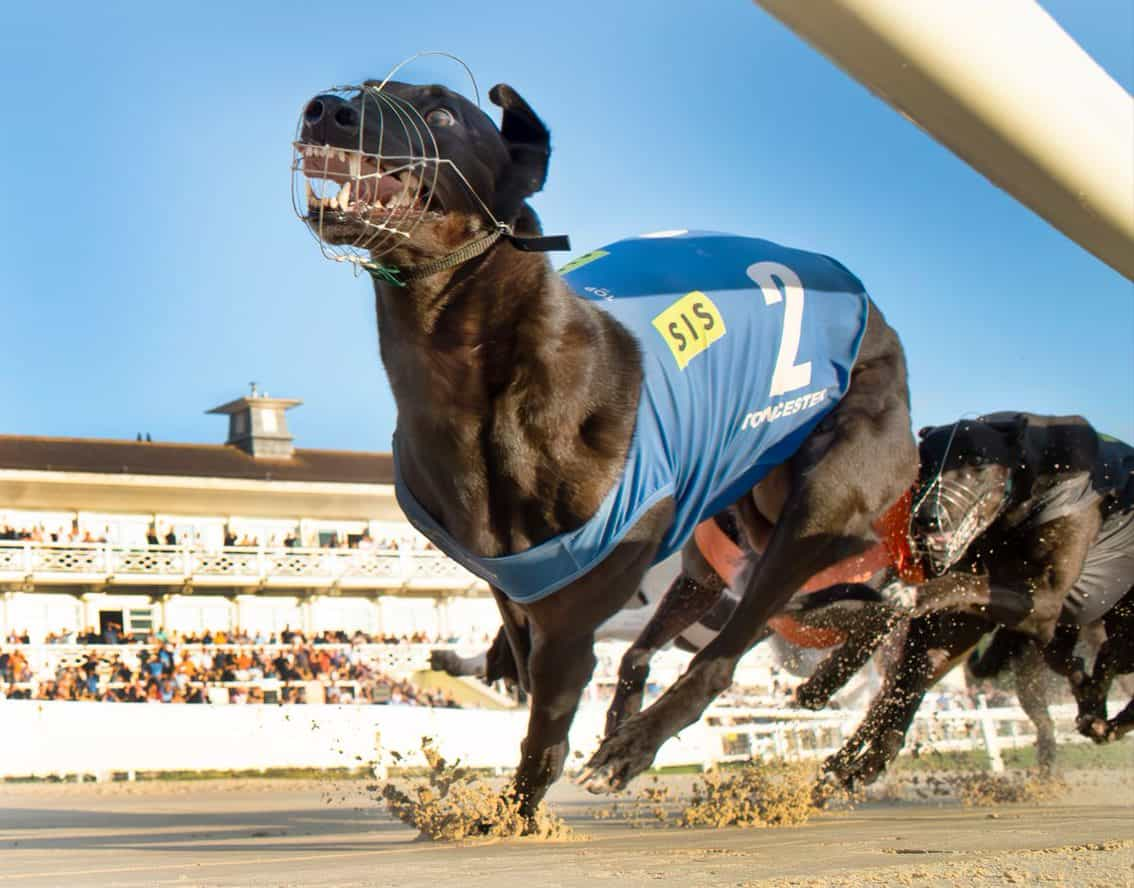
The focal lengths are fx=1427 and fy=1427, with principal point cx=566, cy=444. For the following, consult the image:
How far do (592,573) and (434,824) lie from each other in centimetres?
135

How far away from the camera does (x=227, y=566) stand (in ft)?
109

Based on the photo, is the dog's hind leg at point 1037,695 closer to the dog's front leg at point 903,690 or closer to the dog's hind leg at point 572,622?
the dog's front leg at point 903,690

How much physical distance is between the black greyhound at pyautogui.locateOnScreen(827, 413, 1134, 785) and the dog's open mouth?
3.71 meters

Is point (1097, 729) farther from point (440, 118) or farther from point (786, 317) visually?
point (440, 118)

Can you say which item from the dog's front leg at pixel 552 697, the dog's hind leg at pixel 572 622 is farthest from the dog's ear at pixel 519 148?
the dog's front leg at pixel 552 697

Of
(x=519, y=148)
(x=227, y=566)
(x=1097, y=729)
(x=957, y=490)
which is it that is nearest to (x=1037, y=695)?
(x=1097, y=729)

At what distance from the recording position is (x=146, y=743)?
15.7 metres

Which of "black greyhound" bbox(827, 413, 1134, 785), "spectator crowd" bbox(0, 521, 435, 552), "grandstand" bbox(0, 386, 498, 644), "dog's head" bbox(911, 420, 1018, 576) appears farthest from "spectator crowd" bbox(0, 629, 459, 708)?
"dog's head" bbox(911, 420, 1018, 576)

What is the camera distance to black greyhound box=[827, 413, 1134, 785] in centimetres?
653

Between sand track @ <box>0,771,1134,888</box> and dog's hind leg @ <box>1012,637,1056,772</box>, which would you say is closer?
sand track @ <box>0,771,1134,888</box>

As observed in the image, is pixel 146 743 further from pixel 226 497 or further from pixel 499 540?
pixel 226 497

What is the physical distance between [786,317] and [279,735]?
12.7 m

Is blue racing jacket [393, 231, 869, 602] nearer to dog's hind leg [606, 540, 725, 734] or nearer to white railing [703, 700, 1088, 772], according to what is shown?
dog's hind leg [606, 540, 725, 734]

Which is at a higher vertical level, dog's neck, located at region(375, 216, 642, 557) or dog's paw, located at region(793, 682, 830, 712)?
dog's neck, located at region(375, 216, 642, 557)
